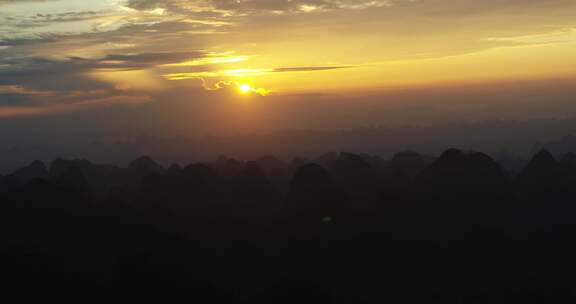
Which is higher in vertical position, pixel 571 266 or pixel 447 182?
pixel 447 182

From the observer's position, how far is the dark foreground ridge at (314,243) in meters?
35.5

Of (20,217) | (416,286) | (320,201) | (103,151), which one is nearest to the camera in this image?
(416,286)

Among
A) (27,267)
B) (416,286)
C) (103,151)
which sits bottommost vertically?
(103,151)

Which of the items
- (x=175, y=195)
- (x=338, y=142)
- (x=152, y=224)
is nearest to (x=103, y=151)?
(x=338, y=142)

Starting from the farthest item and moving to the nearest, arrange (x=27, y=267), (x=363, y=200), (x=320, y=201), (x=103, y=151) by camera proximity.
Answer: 1. (x=103, y=151)
2. (x=363, y=200)
3. (x=320, y=201)
4. (x=27, y=267)

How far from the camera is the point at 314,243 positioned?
4200 centimetres

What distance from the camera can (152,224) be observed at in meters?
42.7

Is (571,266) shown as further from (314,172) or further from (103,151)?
(103,151)

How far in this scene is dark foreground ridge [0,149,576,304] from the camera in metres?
35.5

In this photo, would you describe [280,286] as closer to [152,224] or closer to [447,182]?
[152,224]

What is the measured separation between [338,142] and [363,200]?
128973 mm

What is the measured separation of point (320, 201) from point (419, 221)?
8.56 m

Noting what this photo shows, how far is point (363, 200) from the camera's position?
171ft

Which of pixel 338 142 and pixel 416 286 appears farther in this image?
pixel 338 142
